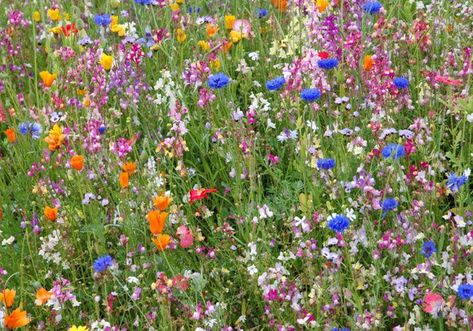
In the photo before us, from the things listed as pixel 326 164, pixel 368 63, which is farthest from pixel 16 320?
pixel 368 63

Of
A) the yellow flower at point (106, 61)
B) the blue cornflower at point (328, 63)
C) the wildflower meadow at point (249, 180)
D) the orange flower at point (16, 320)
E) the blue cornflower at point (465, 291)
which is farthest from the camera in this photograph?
the yellow flower at point (106, 61)

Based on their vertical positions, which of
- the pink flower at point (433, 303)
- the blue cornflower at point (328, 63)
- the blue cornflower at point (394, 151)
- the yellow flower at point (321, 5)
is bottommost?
the pink flower at point (433, 303)

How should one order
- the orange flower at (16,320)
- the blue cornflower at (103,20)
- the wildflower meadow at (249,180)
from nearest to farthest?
the orange flower at (16,320) → the wildflower meadow at (249,180) → the blue cornflower at (103,20)

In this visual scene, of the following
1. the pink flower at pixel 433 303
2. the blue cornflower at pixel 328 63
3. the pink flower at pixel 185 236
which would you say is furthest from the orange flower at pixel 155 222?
the blue cornflower at pixel 328 63

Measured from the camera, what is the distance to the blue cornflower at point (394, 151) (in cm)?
255

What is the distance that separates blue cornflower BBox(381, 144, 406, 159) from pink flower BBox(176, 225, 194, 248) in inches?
26.9

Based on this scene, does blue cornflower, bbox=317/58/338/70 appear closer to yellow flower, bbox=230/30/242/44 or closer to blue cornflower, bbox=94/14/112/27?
yellow flower, bbox=230/30/242/44

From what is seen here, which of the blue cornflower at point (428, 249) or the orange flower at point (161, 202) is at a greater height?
the orange flower at point (161, 202)

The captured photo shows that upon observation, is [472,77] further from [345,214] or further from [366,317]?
[366,317]

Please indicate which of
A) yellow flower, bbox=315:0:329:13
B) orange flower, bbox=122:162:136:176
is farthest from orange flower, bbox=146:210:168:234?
yellow flower, bbox=315:0:329:13

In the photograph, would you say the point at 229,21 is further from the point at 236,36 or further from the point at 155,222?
the point at 155,222

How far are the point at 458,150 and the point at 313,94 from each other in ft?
2.36

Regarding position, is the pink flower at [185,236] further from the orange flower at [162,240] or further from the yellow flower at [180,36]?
the yellow flower at [180,36]

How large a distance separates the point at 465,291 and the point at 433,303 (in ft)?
0.44
